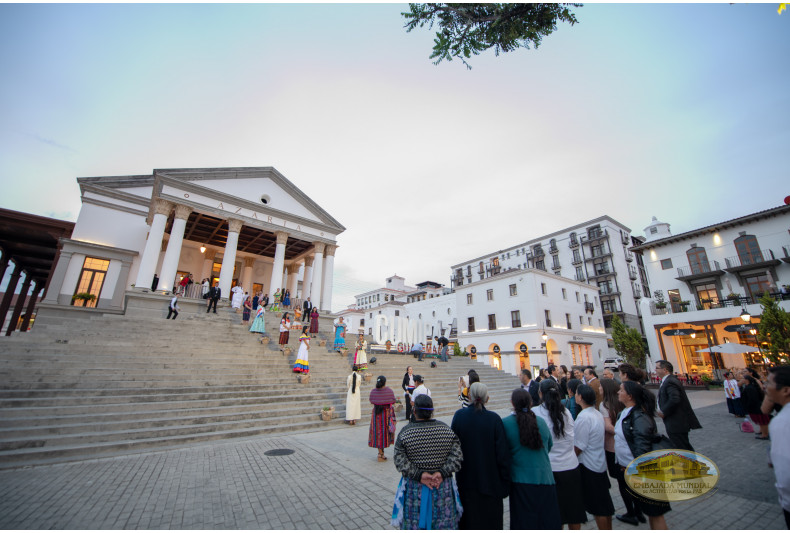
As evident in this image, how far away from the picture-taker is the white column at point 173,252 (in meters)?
19.1

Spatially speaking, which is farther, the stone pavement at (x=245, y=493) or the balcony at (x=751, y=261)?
the balcony at (x=751, y=261)

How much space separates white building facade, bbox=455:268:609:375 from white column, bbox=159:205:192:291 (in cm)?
2679

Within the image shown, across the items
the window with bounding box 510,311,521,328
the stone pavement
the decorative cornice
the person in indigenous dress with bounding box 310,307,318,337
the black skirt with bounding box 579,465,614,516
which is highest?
the decorative cornice

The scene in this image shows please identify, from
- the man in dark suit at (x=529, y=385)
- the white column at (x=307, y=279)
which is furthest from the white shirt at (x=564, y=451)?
the white column at (x=307, y=279)

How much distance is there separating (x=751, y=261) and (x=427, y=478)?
35.5 m

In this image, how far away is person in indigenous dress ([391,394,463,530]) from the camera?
10.5 ft

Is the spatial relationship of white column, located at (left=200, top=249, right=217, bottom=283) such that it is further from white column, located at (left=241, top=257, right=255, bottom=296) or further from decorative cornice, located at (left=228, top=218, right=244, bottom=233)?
decorative cornice, located at (left=228, top=218, right=244, bottom=233)

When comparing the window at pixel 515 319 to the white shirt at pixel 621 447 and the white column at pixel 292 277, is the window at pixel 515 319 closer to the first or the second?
the white column at pixel 292 277

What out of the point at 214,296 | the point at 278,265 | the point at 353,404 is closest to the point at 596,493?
the point at 353,404

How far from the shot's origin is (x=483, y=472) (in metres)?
3.20

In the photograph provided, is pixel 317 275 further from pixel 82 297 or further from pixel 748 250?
pixel 748 250

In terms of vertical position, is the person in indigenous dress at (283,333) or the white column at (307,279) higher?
the white column at (307,279)

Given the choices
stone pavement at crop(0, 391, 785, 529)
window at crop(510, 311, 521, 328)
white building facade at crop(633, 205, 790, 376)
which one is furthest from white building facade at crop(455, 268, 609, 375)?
stone pavement at crop(0, 391, 785, 529)

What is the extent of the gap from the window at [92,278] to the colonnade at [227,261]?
5.16 meters
